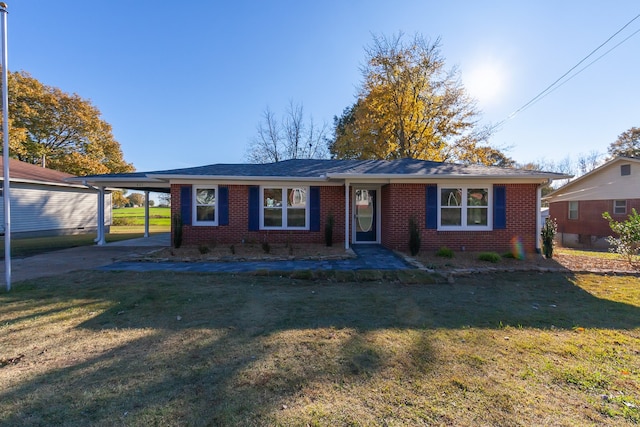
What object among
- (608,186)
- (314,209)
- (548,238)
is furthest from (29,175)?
(608,186)

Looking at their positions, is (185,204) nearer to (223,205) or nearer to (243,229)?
(223,205)

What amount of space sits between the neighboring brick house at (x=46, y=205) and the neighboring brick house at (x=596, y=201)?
2708cm

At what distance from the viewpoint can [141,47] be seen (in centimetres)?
1337

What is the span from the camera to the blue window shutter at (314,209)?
1030 centimetres

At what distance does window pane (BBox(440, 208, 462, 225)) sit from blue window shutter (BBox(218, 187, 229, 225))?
7053 mm

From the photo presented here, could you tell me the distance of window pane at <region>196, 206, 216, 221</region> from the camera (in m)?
10.2

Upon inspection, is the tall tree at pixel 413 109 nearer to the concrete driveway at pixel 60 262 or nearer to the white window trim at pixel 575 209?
the white window trim at pixel 575 209

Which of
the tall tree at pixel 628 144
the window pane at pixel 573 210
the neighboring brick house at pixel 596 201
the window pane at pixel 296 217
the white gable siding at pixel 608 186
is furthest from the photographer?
the tall tree at pixel 628 144

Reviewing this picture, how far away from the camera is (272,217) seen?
34.0 feet

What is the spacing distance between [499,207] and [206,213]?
31.2ft

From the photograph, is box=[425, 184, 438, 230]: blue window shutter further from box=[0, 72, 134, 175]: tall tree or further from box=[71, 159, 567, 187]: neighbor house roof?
box=[0, 72, 134, 175]: tall tree

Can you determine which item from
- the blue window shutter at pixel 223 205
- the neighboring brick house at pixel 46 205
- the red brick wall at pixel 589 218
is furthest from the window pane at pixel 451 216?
the neighboring brick house at pixel 46 205

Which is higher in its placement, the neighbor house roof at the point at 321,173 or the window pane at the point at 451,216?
the neighbor house roof at the point at 321,173

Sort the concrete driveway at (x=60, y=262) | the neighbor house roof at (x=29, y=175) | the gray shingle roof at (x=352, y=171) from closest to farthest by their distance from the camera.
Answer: the concrete driveway at (x=60, y=262) → the gray shingle roof at (x=352, y=171) → the neighbor house roof at (x=29, y=175)
